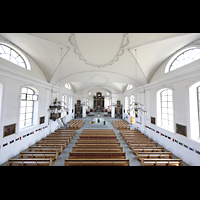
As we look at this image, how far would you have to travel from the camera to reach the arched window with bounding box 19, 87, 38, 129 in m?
7.68

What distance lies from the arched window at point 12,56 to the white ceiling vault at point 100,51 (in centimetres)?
53

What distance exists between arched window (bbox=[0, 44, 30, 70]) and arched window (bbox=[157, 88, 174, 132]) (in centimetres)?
1100

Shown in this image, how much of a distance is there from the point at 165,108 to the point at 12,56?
1185cm

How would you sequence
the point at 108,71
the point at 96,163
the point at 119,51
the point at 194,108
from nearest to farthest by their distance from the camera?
the point at 96,163 < the point at 194,108 < the point at 119,51 < the point at 108,71

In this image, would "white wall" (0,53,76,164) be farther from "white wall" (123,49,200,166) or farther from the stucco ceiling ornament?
"white wall" (123,49,200,166)

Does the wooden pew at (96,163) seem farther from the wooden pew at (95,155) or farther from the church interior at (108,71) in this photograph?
the wooden pew at (95,155)

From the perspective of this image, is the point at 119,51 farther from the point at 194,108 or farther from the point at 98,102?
the point at 98,102

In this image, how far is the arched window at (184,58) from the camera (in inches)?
228

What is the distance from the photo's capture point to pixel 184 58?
6508 millimetres

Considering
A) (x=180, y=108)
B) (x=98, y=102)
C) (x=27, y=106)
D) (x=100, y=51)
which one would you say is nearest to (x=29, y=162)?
(x=27, y=106)

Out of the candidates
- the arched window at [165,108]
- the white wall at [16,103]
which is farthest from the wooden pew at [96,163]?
the arched window at [165,108]

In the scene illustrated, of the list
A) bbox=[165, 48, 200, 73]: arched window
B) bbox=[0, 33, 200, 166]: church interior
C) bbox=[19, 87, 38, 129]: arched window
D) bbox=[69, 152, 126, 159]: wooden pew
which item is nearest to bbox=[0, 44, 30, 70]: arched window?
bbox=[0, 33, 200, 166]: church interior
